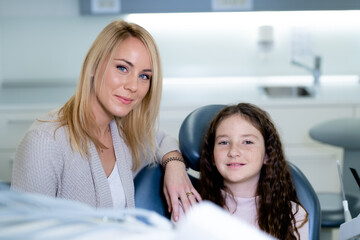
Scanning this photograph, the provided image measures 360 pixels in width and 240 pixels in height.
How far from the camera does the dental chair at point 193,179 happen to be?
1.61 metres

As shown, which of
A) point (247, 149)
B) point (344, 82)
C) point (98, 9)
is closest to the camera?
point (247, 149)

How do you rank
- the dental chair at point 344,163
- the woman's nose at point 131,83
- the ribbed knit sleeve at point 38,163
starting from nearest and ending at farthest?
the ribbed knit sleeve at point 38,163 → the woman's nose at point 131,83 → the dental chair at point 344,163

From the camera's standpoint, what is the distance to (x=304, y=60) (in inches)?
139

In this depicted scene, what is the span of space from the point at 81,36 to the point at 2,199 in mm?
3067

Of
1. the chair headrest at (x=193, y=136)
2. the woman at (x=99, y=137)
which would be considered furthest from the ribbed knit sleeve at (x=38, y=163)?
the chair headrest at (x=193, y=136)

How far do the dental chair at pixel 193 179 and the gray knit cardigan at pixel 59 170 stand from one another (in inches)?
2.4

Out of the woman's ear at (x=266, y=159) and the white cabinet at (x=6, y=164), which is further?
the white cabinet at (x=6, y=164)

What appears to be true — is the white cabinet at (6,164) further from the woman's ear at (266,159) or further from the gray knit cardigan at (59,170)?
the woman's ear at (266,159)

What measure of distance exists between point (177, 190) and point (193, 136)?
9.8 inches

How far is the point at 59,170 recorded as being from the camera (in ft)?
4.76

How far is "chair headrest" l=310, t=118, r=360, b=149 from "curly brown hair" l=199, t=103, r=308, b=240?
619 millimetres

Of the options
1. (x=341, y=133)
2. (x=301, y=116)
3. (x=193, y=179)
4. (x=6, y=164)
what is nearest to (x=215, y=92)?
(x=301, y=116)

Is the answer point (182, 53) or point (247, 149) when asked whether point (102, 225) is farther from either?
point (182, 53)

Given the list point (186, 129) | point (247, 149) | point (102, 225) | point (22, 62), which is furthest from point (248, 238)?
point (22, 62)
